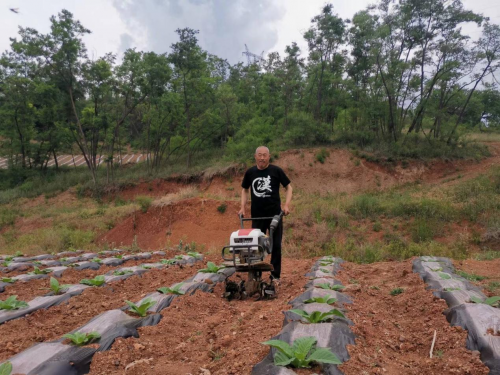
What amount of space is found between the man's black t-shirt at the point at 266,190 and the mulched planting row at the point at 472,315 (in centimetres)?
205

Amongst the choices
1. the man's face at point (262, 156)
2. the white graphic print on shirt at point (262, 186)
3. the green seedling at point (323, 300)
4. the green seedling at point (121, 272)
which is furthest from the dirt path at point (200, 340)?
the green seedling at point (121, 272)

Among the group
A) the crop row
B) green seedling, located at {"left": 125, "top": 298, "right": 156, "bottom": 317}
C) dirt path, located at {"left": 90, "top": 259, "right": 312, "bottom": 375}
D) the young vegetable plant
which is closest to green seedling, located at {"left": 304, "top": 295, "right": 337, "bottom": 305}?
the crop row

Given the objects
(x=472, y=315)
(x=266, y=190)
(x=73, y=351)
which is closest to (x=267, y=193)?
(x=266, y=190)

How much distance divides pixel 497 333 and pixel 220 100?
25558mm

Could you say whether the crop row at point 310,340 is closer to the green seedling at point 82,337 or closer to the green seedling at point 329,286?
the green seedling at point 329,286

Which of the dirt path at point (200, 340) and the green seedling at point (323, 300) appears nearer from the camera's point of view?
the dirt path at point (200, 340)

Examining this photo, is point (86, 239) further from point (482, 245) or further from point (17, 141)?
point (17, 141)

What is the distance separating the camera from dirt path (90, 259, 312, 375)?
2.24 meters

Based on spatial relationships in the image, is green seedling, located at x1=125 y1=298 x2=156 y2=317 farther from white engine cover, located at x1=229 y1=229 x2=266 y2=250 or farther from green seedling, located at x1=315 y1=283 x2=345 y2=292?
green seedling, located at x1=315 y1=283 x2=345 y2=292

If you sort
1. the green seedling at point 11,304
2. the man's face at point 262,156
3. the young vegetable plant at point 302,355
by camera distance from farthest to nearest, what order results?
the man's face at point 262,156 < the green seedling at point 11,304 < the young vegetable plant at point 302,355

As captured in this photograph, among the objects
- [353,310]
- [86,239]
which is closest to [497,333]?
A: [353,310]

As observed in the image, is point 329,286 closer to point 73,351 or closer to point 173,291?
point 173,291

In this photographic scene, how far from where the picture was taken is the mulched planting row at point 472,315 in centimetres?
213

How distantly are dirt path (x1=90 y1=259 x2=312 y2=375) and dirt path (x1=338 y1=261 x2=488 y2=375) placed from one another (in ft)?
2.08
